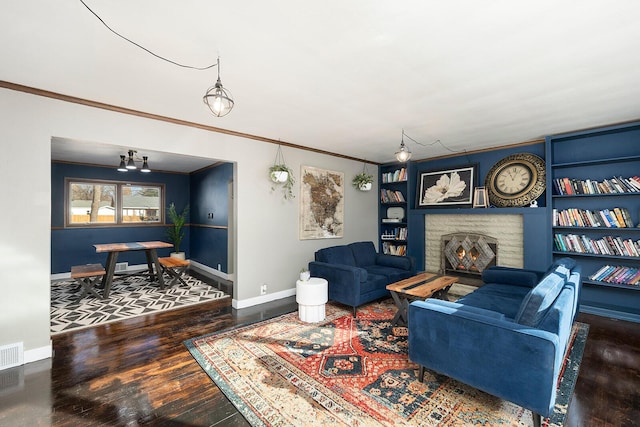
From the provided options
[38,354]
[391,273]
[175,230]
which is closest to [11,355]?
[38,354]

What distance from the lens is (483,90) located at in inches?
106

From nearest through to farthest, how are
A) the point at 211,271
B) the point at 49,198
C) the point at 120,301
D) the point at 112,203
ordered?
the point at 49,198
the point at 120,301
the point at 211,271
the point at 112,203

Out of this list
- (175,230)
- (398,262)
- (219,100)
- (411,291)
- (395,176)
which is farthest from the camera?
(175,230)

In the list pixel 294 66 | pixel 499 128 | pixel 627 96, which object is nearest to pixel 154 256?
pixel 294 66

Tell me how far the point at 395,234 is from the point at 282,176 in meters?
3.04

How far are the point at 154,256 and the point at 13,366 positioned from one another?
2682 mm

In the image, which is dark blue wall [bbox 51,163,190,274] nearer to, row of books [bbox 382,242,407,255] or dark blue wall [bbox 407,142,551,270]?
row of books [bbox 382,242,407,255]

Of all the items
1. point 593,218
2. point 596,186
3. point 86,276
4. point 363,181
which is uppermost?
point 363,181

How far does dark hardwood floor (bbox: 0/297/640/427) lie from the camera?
189cm

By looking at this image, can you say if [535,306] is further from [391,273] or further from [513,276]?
[391,273]

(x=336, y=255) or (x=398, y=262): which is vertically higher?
(x=336, y=255)

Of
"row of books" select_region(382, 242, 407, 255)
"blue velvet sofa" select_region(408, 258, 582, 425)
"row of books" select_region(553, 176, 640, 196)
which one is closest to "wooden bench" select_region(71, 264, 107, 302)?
"blue velvet sofa" select_region(408, 258, 582, 425)

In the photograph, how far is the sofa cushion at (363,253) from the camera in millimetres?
4852

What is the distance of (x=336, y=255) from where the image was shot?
4430mm
